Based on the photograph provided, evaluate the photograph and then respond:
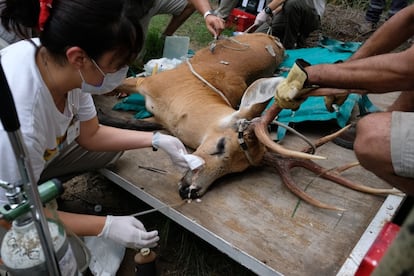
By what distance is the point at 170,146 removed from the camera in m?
2.61

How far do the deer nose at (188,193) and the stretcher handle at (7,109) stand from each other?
1.70 metres

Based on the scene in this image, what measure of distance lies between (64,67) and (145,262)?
1279mm

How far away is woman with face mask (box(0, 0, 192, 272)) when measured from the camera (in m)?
1.65

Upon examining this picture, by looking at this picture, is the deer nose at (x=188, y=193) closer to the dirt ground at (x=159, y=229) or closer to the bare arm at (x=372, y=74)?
the dirt ground at (x=159, y=229)

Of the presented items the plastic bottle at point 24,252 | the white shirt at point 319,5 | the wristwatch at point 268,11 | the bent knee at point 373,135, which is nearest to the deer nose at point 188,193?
the bent knee at point 373,135

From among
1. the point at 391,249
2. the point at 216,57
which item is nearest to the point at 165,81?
the point at 216,57

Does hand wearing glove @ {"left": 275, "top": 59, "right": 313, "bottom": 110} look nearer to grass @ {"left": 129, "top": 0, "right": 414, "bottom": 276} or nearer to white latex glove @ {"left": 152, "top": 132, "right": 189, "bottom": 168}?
white latex glove @ {"left": 152, "top": 132, "right": 189, "bottom": 168}

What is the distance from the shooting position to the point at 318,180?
291 cm

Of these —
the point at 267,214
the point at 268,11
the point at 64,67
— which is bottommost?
the point at 267,214

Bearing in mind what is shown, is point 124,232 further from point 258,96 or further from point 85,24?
point 258,96

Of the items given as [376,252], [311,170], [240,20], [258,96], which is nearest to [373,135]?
[376,252]

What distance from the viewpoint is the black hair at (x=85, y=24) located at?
1623 mm

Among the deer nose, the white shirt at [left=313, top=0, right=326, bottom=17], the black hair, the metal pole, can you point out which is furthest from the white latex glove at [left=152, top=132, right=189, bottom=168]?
the white shirt at [left=313, top=0, right=326, bottom=17]

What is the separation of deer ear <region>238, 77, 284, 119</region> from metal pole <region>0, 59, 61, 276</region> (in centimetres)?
193
